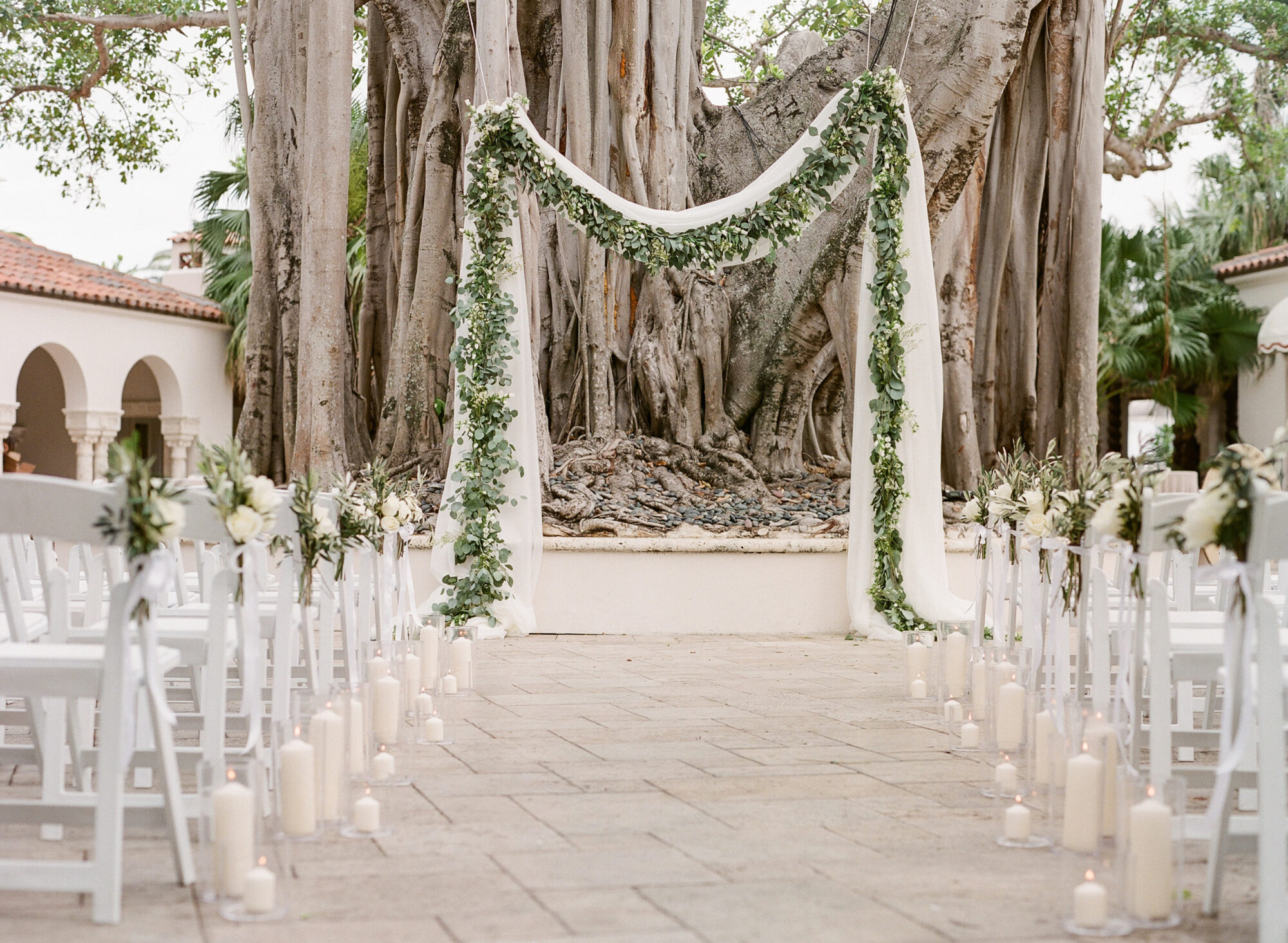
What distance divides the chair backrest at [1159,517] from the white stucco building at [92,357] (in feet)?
48.9

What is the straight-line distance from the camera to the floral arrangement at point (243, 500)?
123 inches

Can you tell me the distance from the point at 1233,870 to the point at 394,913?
1.77m

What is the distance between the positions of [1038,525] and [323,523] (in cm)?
240

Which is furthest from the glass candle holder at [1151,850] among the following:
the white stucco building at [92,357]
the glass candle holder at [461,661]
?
the white stucco building at [92,357]

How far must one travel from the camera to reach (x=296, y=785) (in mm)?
2898

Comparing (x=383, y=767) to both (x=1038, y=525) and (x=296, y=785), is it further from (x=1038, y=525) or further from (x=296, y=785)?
(x=1038, y=525)

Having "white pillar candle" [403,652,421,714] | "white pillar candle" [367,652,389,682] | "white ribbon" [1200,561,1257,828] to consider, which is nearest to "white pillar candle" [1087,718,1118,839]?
"white ribbon" [1200,561,1257,828]

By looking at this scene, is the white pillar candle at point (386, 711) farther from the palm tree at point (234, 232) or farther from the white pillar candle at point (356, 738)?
the palm tree at point (234, 232)

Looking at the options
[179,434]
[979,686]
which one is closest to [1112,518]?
[979,686]

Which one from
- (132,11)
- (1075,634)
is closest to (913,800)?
(1075,634)

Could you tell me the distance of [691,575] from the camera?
26.4 feet

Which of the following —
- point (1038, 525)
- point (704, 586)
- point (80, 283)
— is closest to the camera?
point (1038, 525)

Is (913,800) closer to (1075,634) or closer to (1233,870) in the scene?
(1233,870)

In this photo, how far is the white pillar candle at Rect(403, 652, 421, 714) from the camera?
4.49 meters
